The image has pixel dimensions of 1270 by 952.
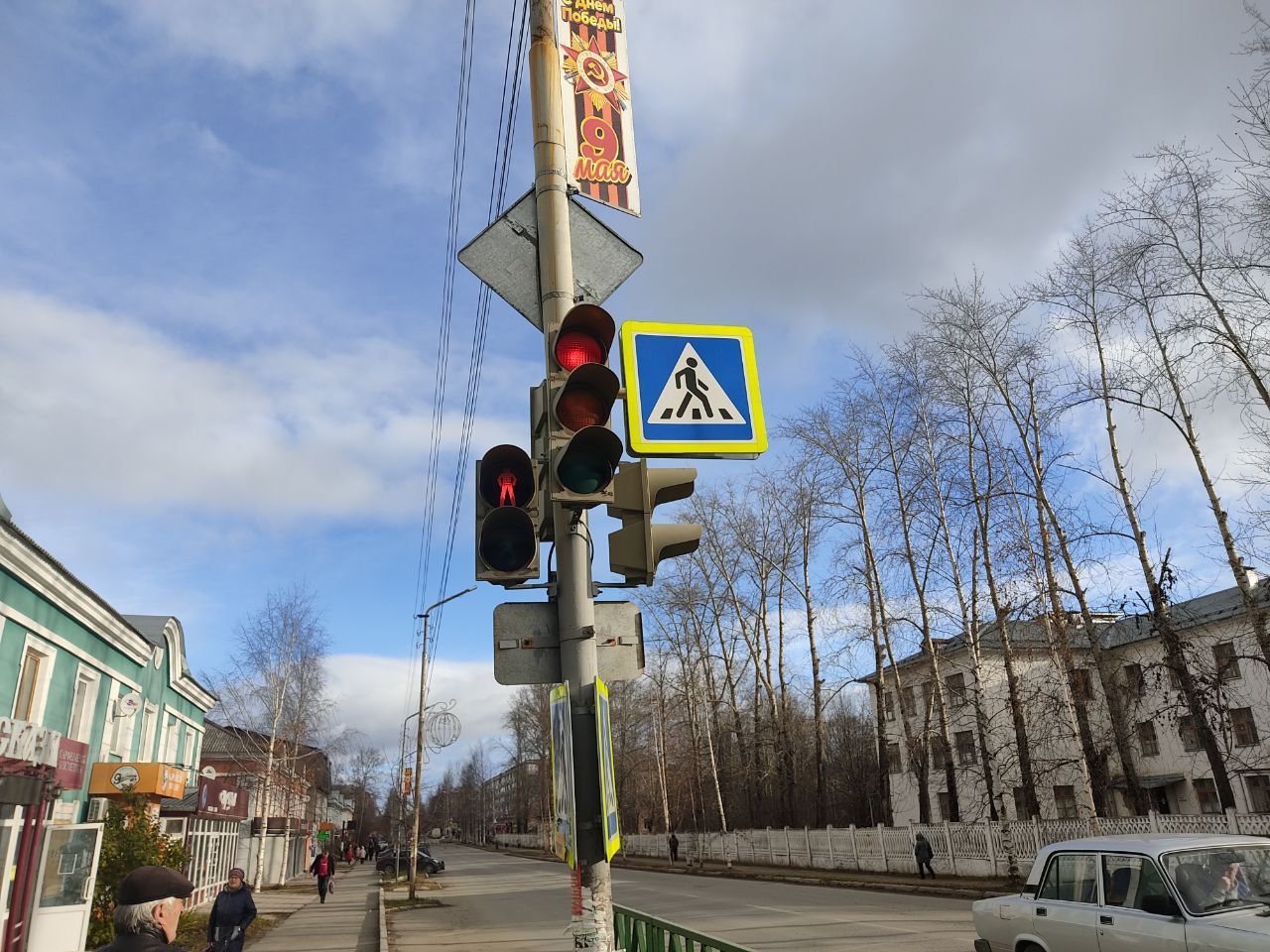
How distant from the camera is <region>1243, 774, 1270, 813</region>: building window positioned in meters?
31.9

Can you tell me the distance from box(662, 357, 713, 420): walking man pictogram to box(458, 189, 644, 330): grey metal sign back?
64 centimetres

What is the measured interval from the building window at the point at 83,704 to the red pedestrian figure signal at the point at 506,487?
16735 millimetres

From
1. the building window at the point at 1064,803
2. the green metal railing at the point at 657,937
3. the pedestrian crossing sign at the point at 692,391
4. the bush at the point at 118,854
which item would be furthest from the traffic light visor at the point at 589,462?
the building window at the point at 1064,803

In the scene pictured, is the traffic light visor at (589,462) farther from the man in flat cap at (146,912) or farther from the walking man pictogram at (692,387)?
the man in flat cap at (146,912)

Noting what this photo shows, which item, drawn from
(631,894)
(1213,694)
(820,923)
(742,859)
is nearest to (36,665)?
(820,923)

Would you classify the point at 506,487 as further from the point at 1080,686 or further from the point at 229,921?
the point at 1080,686

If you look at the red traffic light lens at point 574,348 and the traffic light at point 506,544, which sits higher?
the red traffic light lens at point 574,348

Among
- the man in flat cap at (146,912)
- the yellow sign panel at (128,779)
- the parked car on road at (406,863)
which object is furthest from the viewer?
the parked car on road at (406,863)

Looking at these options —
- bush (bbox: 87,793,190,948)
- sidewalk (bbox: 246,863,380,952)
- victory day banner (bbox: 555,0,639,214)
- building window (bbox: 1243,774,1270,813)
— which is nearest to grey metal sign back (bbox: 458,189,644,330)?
victory day banner (bbox: 555,0,639,214)

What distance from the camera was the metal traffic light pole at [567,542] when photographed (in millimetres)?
3617

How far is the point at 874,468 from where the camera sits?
28469 mm

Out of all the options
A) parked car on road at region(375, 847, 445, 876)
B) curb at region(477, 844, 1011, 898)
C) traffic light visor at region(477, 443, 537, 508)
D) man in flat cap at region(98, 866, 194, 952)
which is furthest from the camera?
parked car on road at region(375, 847, 445, 876)

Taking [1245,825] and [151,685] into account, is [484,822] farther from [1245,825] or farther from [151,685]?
[1245,825]

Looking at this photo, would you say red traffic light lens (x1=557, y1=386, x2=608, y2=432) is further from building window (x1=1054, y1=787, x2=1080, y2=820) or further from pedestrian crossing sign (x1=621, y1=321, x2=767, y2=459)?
building window (x1=1054, y1=787, x2=1080, y2=820)
